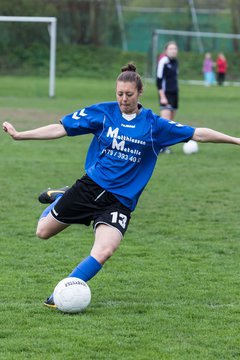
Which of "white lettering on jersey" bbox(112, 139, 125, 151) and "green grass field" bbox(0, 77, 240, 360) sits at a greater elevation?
"white lettering on jersey" bbox(112, 139, 125, 151)

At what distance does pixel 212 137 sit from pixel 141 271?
166cm

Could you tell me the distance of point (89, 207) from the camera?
22.2ft

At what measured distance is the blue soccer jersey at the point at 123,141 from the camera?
21.9 feet

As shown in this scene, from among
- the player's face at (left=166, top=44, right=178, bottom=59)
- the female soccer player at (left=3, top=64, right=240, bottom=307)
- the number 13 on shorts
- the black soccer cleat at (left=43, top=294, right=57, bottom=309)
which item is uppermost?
the female soccer player at (left=3, top=64, right=240, bottom=307)

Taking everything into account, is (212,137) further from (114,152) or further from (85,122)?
(85,122)

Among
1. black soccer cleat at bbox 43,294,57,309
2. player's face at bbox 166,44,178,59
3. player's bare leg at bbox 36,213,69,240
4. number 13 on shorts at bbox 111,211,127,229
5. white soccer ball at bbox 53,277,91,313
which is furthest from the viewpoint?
player's face at bbox 166,44,178,59

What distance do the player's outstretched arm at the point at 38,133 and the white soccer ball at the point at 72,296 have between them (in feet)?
3.89

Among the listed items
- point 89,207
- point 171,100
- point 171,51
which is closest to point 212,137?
point 89,207

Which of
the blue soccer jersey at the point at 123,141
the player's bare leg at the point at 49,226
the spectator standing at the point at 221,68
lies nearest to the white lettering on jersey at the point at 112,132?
the blue soccer jersey at the point at 123,141

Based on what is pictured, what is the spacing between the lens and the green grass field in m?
5.65

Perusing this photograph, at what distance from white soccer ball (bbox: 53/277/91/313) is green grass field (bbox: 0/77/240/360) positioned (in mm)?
84

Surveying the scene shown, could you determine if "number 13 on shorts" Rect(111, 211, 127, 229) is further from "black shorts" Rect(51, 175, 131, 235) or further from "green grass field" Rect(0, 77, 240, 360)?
"green grass field" Rect(0, 77, 240, 360)

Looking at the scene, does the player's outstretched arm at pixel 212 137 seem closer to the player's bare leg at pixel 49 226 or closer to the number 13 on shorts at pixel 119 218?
the number 13 on shorts at pixel 119 218

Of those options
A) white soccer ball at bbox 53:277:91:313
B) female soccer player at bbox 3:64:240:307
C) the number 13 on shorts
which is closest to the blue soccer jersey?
female soccer player at bbox 3:64:240:307
